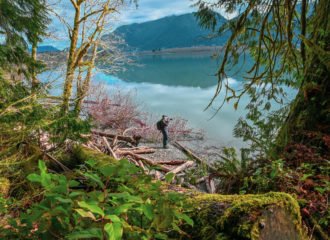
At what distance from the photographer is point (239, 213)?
1.76 metres

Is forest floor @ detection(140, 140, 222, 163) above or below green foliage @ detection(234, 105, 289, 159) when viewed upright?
below

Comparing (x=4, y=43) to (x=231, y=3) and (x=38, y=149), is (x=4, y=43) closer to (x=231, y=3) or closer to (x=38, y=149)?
(x=38, y=149)

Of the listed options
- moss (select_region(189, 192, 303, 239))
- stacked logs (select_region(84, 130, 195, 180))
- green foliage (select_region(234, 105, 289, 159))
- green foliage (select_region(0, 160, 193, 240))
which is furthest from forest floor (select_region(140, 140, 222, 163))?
green foliage (select_region(0, 160, 193, 240))

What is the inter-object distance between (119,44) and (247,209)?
69.3 ft

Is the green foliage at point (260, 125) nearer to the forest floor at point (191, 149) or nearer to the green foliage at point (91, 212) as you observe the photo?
the green foliage at point (91, 212)

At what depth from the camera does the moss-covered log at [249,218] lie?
171cm

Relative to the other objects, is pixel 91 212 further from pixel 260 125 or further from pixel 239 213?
pixel 260 125

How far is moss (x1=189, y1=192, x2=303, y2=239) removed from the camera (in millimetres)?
1707

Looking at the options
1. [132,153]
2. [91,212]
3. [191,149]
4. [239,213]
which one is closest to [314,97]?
[239,213]

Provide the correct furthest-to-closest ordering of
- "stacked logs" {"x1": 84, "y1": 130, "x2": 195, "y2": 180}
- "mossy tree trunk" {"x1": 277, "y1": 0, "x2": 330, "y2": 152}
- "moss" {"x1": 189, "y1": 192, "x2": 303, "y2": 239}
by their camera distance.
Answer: "stacked logs" {"x1": 84, "y1": 130, "x2": 195, "y2": 180}, "mossy tree trunk" {"x1": 277, "y1": 0, "x2": 330, "y2": 152}, "moss" {"x1": 189, "y1": 192, "x2": 303, "y2": 239}

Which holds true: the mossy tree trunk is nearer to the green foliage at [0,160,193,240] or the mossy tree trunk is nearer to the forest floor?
the green foliage at [0,160,193,240]

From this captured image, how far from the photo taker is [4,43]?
6043 mm

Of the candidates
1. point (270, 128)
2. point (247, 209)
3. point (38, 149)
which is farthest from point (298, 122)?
point (38, 149)

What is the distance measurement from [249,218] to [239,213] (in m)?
0.07
